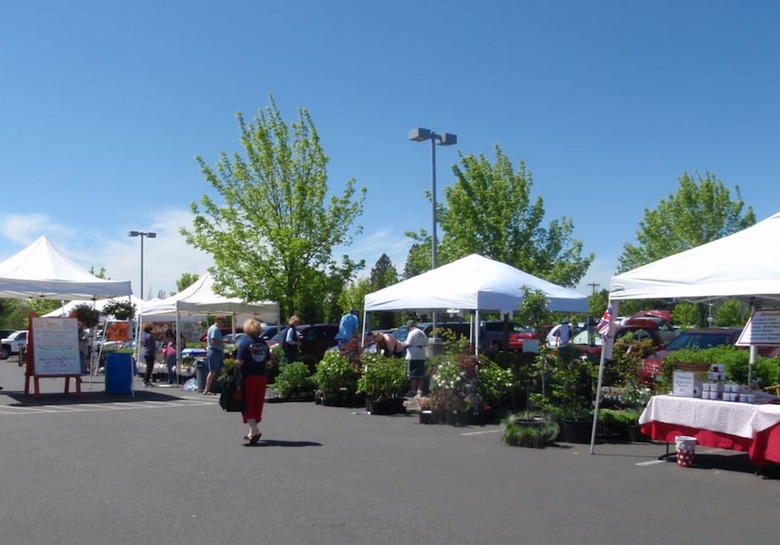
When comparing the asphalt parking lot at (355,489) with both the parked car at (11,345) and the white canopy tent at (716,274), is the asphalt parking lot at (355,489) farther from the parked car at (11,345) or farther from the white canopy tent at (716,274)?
the parked car at (11,345)

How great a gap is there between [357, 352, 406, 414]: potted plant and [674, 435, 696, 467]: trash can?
588cm

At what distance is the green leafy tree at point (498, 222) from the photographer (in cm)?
3412

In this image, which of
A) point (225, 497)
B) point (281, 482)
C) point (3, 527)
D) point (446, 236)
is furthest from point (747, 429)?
point (446, 236)

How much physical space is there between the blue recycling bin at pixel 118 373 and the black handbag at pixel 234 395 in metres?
7.46

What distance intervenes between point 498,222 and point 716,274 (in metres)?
25.0

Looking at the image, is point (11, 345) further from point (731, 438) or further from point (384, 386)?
point (731, 438)

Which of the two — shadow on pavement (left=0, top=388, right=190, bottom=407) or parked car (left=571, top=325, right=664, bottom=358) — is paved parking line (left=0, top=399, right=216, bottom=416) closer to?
shadow on pavement (left=0, top=388, right=190, bottom=407)

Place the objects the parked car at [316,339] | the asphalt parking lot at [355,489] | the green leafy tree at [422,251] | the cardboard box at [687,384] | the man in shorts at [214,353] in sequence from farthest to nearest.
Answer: the green leafy tree at [422,251] → the parked car at [316,339] → the man in shorts at [214,353] → the cardboard box at [687,384] → the asphalt parking lot at [355,489]

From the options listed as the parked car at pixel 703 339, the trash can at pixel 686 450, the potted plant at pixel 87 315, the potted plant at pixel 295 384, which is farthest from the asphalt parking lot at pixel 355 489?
the potted plant at pixel 87 315

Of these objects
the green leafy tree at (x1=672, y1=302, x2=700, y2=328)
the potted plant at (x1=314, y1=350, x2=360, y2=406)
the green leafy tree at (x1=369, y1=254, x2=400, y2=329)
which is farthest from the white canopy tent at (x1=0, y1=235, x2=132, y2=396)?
the green leafy tree at (x1=672, y1=302, x2=700, y2=328)

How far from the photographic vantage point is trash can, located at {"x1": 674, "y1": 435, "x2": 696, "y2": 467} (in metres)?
9.26

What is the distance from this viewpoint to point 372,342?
18453 millimetres

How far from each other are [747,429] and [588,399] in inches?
145

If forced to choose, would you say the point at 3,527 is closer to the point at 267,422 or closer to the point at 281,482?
the point at 281,482
